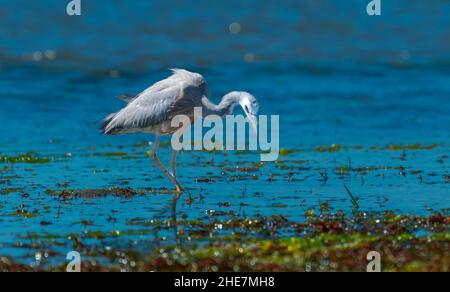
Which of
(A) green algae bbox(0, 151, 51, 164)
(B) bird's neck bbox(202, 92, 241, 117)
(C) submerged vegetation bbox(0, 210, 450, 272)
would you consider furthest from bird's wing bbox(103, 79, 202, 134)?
(C) submerged vegetation bbox(0, 210, 450, 272)

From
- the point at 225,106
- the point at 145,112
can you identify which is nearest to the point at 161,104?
the point at 145,112

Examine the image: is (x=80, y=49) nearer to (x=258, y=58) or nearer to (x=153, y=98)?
(x=258, y=58)

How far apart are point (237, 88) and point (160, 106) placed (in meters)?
9.46

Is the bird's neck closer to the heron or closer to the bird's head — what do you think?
the heron

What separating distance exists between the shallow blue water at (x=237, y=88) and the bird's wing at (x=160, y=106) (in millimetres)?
718

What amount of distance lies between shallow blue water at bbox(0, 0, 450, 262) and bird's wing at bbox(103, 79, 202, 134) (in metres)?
0.72

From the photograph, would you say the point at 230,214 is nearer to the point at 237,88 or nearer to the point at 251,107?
the point at 251,107

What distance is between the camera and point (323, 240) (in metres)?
8.12

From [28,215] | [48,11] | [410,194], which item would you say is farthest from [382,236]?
[48,11]

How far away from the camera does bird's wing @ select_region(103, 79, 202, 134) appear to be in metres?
11.1

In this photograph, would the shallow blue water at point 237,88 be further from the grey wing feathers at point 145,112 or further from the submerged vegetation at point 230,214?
the grey wing feathers at point 145,112

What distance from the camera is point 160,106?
11148mm

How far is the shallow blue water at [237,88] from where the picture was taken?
33.6 feet

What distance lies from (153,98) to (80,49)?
14.2m
